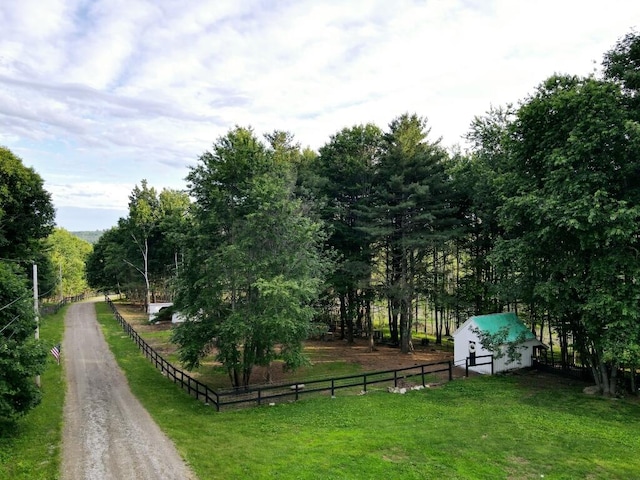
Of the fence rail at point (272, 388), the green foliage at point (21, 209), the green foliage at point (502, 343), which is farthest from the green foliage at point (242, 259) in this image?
the green foliage at point (21, 209)

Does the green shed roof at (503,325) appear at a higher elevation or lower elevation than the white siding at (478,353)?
higher

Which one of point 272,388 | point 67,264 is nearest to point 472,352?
point 272,388

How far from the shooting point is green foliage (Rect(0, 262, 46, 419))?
11.4 m

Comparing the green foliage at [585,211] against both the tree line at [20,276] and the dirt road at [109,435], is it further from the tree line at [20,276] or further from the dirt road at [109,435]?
the tree line at [20,276]

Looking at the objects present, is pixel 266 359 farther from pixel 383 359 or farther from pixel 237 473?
pixel 383 359

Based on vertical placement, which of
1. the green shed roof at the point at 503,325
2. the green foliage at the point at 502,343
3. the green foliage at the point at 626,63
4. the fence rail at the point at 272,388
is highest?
the green foliage at the point at 626,63

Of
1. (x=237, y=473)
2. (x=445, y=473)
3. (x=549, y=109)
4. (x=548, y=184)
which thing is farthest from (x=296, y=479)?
(x=549, y=109)

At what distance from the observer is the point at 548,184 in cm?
1628

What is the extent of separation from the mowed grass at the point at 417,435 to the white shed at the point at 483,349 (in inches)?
121

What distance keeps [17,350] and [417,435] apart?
447 inches

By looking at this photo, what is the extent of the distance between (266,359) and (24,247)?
1858cm

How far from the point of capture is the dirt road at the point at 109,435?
979 cm

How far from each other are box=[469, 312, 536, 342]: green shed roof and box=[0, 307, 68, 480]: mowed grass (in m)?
18.2

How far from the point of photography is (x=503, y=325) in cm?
2166
